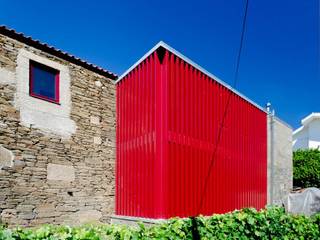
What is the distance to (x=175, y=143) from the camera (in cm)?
832

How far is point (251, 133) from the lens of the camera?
12.3 meters

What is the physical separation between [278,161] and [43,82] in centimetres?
1108

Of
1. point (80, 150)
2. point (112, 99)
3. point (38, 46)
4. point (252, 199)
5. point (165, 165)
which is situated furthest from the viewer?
point (252, 199)

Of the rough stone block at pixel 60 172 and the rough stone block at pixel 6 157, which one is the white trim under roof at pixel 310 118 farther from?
the rough stone block at pixel 6 157

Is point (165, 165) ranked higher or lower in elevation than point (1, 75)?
lower

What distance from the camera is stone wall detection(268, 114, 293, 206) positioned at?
13906 mm

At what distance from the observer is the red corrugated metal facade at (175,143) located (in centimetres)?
820

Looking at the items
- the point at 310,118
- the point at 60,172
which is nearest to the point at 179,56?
the point at 60,172

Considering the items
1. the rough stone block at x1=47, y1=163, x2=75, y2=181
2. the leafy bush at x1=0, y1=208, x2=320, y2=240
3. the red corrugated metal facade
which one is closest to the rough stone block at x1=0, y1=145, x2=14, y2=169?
the rough stone block at x1=47, y1=163, x2=75, y2=181

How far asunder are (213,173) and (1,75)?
6.47 metres

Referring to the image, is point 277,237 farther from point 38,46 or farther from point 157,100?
point 38,46

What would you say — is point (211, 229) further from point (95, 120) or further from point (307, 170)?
point (307, 170)

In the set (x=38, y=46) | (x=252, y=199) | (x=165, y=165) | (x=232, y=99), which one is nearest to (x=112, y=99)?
(x=38, y=46)

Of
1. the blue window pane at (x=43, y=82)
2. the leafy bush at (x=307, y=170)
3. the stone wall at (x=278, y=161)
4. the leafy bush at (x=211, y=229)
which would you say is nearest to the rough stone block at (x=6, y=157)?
the blue window pane at (x=43, y=82)
